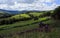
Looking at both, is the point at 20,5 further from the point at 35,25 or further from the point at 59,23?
the point at 59,23

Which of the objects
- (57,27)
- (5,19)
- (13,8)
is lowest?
(57,27)

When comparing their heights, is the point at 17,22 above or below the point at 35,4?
below

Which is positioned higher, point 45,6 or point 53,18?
point 45,6

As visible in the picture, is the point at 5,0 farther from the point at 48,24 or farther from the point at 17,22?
the point at 48,24

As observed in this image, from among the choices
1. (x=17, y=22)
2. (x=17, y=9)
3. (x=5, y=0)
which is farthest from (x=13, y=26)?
(x=5, y=0)

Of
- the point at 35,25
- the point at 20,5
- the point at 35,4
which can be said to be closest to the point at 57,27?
the point at 35,25

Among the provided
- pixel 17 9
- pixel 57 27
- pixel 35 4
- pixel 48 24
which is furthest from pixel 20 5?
pixel 57 27

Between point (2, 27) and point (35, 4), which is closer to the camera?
point (2, 27)
